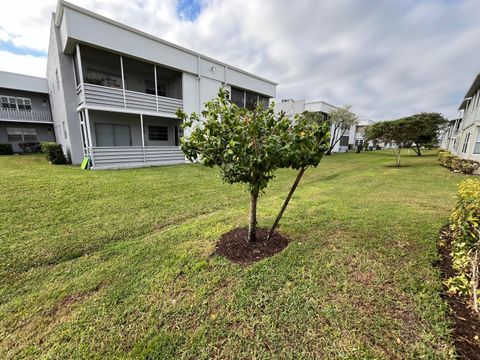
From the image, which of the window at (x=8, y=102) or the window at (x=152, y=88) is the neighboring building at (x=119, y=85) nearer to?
the window at (x=152, y=88)

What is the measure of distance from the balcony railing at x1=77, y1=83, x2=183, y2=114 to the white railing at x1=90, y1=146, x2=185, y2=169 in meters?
2.38

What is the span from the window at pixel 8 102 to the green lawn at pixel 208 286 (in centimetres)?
2147

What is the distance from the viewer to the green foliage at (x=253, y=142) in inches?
106

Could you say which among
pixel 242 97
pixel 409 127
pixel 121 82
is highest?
pixel 242 97

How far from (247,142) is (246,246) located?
1895mm

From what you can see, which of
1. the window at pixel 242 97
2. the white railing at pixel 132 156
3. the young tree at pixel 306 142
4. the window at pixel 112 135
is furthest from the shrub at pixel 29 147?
the young tree at pixel 306 142

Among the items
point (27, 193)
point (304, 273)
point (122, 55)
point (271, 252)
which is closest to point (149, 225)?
point (271, 252)

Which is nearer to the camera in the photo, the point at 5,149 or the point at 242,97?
the point at 5,149

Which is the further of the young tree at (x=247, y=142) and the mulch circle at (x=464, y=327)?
the young tree at (x=247, y=142)

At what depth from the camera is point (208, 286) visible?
8.66 feet

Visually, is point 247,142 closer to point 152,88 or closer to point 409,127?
point 152,88

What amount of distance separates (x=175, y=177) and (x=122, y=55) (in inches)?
303

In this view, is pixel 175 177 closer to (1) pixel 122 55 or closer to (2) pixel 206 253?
(2) pixel 206 253

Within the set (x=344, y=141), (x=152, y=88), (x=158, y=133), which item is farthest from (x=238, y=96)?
(x=344, y=141)
